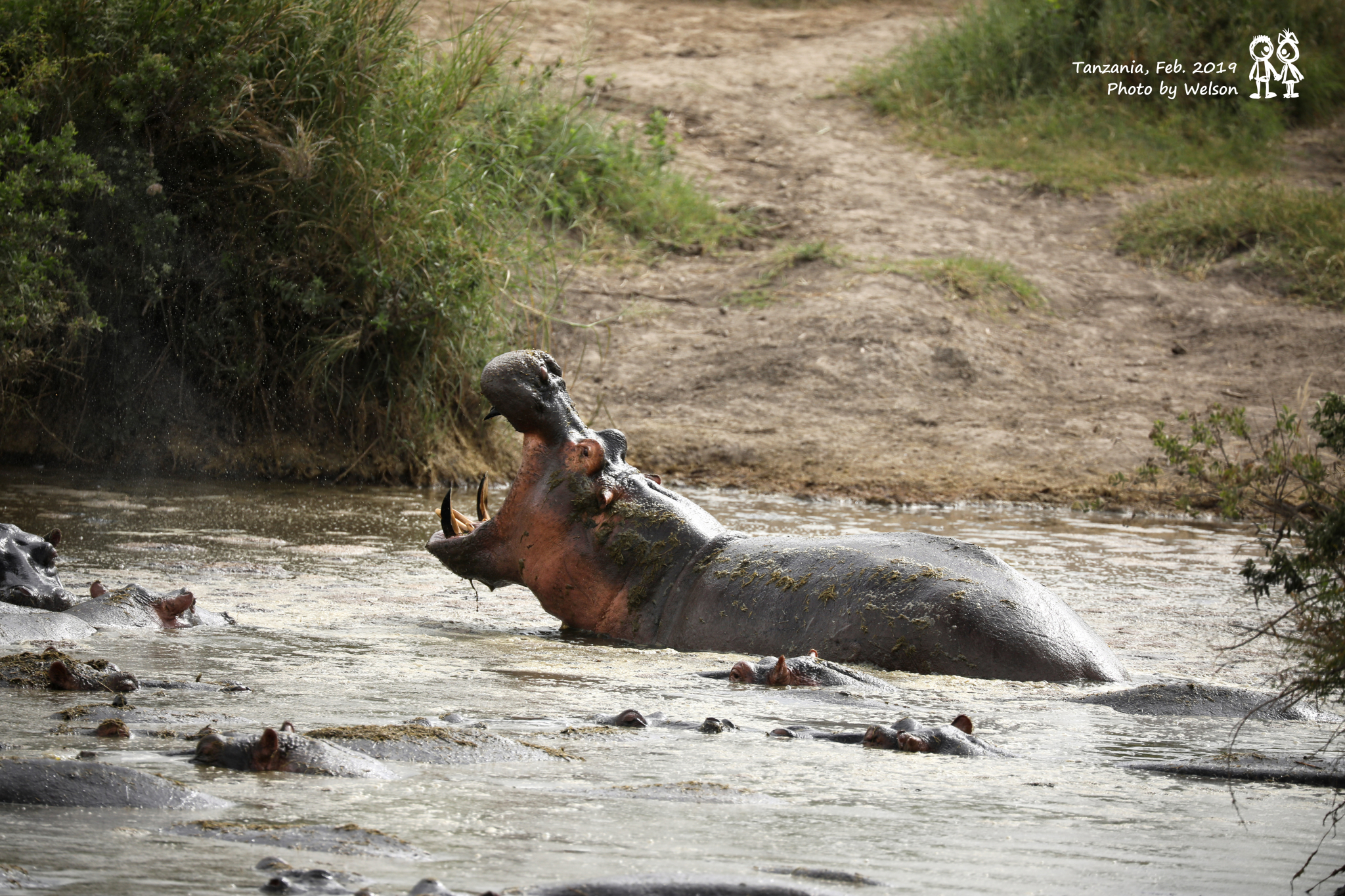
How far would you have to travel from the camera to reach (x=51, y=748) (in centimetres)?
285

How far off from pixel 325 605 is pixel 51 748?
7.39ft

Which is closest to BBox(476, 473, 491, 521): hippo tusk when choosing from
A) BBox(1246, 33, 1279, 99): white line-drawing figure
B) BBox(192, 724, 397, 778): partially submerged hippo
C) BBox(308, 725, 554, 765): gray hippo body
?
BBox(308, 725, 554, 765): gray hippo body

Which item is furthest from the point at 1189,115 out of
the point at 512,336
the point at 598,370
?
the point at 512,336

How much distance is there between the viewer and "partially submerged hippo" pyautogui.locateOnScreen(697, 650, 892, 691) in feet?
13.0

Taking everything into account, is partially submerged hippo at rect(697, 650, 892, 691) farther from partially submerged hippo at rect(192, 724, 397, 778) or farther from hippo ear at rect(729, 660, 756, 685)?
partially submerged hippo at rect(192, 724, 397, 778)

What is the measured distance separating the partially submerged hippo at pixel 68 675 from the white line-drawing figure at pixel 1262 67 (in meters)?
13.4

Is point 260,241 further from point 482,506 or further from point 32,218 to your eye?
point 482,506

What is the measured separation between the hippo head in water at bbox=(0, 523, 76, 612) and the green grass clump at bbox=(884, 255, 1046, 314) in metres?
8.28

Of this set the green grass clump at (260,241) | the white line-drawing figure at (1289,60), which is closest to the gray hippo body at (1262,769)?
the green grass clump at (260,241)

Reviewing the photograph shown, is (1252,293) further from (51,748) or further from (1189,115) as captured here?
(51,748)

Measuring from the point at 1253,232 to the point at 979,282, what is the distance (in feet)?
8.44

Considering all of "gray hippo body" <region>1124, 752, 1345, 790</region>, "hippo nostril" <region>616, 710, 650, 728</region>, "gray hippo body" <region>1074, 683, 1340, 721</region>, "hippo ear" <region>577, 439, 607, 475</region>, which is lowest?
"gray hippo body" <region>1074, 683, 1340, 721</region>

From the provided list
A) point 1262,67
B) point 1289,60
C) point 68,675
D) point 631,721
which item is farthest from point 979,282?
point 68,675

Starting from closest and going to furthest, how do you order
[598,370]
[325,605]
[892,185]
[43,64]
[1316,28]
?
[325,605] < [43,64] < [598,370] < [892,185] < [1316,28]
